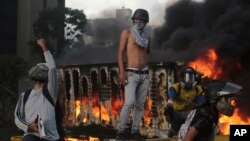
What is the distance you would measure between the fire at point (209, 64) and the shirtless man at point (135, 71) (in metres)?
8.54

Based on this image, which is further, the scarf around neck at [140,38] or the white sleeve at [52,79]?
the scarf around neck at [140,38]

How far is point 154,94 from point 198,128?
8389 mm

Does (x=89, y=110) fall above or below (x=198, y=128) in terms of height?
below

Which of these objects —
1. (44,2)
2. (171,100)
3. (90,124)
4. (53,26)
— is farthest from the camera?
(44,2)

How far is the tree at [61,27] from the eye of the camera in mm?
39406

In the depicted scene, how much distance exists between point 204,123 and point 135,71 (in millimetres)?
2891

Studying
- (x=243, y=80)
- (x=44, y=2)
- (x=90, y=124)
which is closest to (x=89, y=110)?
(x=90, y=124)

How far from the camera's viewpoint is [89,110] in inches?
608

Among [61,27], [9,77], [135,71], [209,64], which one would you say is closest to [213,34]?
[209,64]

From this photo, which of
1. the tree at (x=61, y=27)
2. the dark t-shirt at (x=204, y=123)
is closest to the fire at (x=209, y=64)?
the dark t-shirt at (x=204, y=123)

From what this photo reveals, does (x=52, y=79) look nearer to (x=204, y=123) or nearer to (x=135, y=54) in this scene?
(x=204, y=123)

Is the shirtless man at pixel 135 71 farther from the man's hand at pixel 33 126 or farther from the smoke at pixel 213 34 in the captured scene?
the smoke at pixel 213 34

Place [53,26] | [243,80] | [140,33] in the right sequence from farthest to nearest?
1. [53,26]
2. [243,80]
3. [140,33]

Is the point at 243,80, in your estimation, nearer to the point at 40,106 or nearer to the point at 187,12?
the point at 187,12
